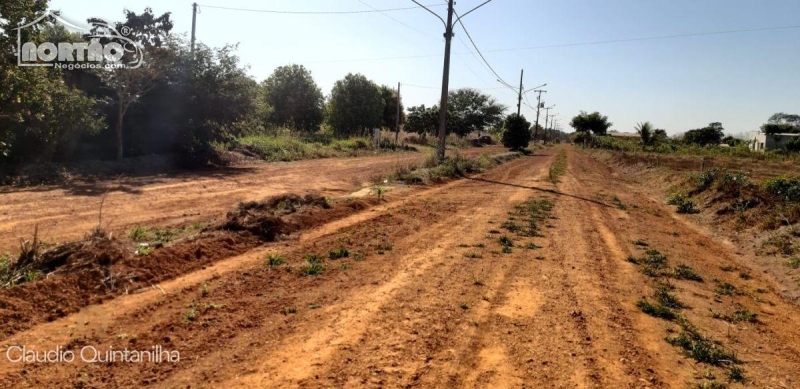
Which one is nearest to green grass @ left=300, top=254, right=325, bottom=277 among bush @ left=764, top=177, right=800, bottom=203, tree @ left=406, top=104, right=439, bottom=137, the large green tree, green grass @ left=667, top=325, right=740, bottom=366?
green grass @ left=667, top=325, right=740, bottom=366

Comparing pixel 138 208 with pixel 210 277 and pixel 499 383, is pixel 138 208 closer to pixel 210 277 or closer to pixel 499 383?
pixel 210 277

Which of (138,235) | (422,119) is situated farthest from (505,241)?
(422,119)

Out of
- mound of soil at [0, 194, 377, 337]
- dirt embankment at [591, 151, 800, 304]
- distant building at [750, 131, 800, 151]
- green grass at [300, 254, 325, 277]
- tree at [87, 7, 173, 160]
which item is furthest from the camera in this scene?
distant building at [750, 131, 800, 151]

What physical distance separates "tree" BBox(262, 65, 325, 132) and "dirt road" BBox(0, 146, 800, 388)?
3512 centimetres

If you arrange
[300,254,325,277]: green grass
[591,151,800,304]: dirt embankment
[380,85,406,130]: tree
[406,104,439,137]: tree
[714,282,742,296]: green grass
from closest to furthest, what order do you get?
[300,254,325,277]: green grass < [714,282,742,296]: green grass < [591,151,800,304]: dirt embankment < [380,85,406,130]: tree < [406,104,439,137]: tree

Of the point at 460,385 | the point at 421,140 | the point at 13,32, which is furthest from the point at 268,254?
the point at 421,140

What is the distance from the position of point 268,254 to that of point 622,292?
14.1 ft

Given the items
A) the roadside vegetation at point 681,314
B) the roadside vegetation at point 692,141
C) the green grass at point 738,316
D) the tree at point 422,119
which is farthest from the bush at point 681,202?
the tree at point 422,119

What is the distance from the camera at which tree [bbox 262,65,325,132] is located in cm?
4016

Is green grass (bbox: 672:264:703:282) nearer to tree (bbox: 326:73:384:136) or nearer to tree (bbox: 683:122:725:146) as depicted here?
tree (bbox: 326:73:384:136)

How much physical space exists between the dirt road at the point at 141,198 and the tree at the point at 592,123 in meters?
66.4

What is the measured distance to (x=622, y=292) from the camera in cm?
524

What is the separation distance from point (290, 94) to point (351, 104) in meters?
5.61

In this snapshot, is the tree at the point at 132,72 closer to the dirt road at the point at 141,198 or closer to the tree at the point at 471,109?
the dirt road at the point at 141,198
